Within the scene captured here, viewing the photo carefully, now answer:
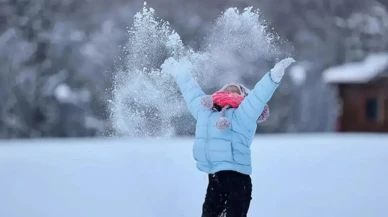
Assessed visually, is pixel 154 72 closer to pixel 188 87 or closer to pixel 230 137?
pixel 188 87

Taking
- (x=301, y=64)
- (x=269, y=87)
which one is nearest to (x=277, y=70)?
(x=269, y=87)

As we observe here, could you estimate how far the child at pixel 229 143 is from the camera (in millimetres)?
2662

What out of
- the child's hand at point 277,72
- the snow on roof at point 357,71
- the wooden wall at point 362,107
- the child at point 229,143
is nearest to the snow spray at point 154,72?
the child at point 229,143

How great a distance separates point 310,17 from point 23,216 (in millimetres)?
10882

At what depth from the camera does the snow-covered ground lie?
12.1ft

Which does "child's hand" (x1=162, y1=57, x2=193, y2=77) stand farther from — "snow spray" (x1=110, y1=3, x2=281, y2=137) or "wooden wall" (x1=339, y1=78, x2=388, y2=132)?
"wooden wall" (x1=339, y1=78, x2=388, y2=132)

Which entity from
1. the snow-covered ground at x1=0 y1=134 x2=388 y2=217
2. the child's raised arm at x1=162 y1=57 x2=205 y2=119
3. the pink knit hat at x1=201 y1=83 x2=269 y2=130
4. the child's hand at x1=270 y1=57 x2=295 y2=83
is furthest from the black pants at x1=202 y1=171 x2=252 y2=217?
the snow-covered ground at x1=0 y1=134 x2=388 y2=217

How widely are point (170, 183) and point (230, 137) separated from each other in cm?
177

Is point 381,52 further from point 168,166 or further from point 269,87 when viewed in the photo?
point 269,87

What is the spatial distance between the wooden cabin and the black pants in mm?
11144

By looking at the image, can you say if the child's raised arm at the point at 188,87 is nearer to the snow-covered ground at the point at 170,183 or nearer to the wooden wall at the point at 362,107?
the snow-covered ground at the point at 170,183

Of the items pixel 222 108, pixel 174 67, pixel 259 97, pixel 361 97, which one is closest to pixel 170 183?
pixel 174 67

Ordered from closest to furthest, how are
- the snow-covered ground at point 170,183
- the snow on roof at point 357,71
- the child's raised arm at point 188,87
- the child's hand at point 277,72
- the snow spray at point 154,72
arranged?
1. the child's hand at point 277,72
2. the child's raised arm at point 188,87
3. the snow spray at point 154,72
4. the snow-covered ground at point 170,183
5. the snow on roof at point 357,71

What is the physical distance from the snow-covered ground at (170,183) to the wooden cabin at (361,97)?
752 cm
